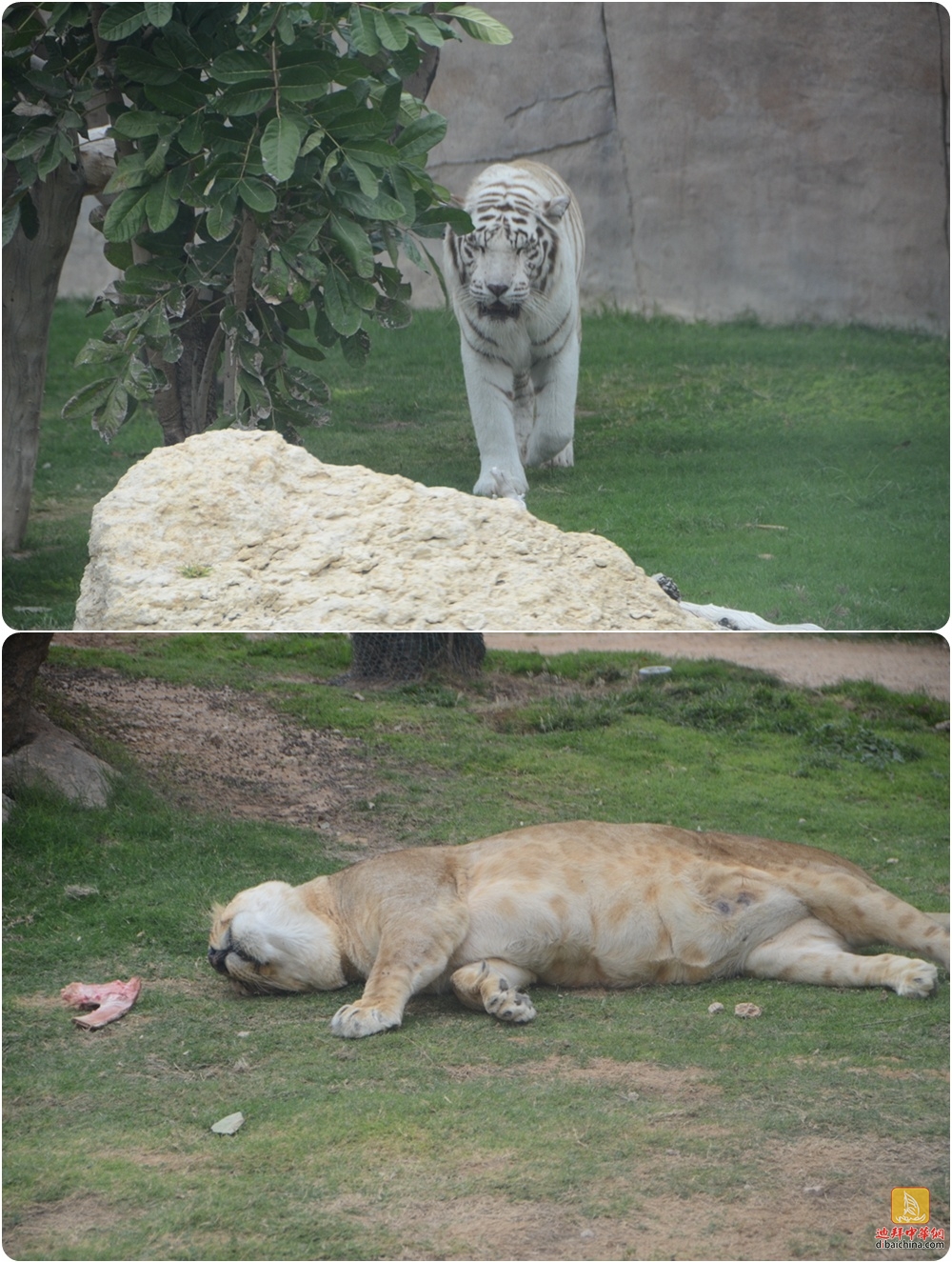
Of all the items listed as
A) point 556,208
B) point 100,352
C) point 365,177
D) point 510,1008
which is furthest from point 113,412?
point 510,1008

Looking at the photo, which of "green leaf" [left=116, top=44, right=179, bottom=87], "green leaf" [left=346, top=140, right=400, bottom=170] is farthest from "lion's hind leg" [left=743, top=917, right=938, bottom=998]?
"green leaf" [left=116, top=44, right=179, bottom=87]

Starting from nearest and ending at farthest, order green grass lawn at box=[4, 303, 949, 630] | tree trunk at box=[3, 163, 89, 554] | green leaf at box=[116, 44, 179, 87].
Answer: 1. green leaf at box=[116, 44, 179, 87]
2. green grass lawn at box=[4, 303, 949, 630]
3. tree trunk at box=[3, 163, 89, 554]

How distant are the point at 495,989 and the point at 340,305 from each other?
290 centimetres

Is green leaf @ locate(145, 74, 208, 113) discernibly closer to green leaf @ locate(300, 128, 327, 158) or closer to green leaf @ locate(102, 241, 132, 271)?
green leaf @ locate(300, 128, 327, 158)

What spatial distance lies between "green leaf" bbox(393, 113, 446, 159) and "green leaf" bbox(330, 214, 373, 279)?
0.35 m

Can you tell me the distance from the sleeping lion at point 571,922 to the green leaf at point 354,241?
238cm

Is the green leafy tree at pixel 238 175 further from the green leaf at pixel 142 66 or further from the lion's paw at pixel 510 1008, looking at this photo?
the lion's paw at pixel 510 1008

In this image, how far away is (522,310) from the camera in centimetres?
589

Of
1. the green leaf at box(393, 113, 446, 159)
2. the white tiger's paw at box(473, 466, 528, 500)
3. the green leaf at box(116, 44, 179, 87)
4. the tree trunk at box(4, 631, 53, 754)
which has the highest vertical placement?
the green leaf at box(116, 44, 179, 87)

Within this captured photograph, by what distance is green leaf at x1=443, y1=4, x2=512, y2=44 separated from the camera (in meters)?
5.02

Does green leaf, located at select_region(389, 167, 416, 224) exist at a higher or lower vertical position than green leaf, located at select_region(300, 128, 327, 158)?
lower
